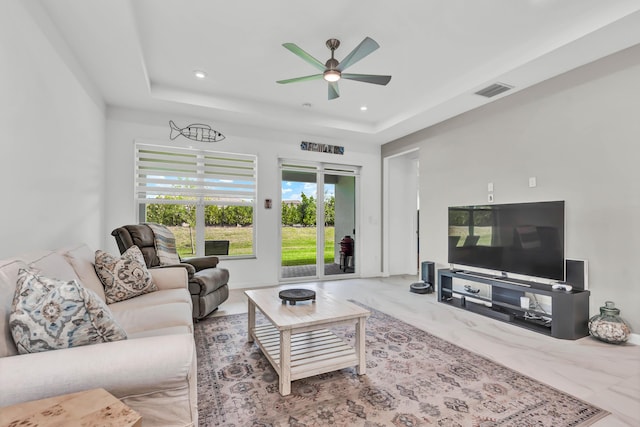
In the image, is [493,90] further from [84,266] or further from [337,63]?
[84,266]

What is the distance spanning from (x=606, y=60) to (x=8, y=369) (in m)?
4.62

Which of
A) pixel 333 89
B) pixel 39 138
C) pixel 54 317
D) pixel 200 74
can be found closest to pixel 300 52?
pixel 333 89

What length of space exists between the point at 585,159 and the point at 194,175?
4811mm

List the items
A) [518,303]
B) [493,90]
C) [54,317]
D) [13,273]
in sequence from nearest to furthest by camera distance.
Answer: [54,317]
[13,273]
[518,303]
[493,90]

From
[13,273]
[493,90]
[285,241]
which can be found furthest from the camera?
[285,241]

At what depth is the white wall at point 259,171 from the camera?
423 centimetres

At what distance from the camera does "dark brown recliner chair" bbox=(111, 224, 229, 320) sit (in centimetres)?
315

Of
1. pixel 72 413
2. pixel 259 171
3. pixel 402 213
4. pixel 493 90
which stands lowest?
pixel 72 413

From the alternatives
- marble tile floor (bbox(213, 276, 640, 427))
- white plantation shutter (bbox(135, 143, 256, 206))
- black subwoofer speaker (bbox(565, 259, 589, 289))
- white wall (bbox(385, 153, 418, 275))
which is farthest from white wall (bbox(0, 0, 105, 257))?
white wall (bbox(385, 153, 418, 275))

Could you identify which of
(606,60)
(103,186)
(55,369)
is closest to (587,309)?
(606,60)

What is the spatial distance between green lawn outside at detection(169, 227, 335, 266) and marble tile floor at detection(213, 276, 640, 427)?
3.32 ft

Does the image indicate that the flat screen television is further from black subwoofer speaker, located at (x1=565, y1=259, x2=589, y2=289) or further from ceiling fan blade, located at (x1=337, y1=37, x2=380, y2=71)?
ceiling fan blade, located at (x1=337, y1=37, x2=380, y2=71)

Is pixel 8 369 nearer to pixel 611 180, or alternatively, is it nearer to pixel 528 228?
pixel 528 228

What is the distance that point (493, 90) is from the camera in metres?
3.68
